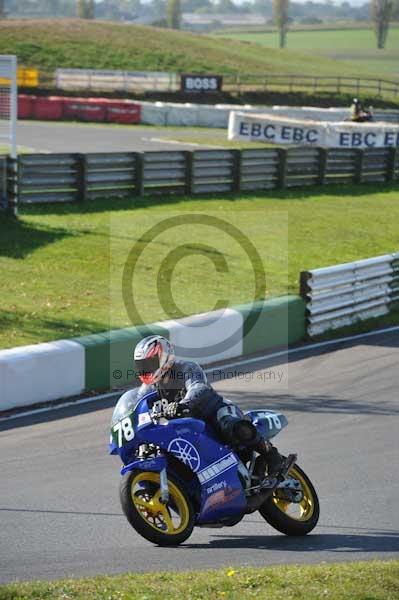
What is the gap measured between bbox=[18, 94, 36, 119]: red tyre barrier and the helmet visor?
4269cm

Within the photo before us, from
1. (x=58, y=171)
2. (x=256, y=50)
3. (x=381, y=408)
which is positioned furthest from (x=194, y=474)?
(x=256, y=50)

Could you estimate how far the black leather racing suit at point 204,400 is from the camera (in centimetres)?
773

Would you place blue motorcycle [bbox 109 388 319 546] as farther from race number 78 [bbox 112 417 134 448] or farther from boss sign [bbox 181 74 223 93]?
boss sign [bbox 181 74 223 93]

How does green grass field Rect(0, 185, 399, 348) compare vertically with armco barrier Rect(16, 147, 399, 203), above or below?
below

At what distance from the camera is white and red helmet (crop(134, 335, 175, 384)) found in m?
7.55

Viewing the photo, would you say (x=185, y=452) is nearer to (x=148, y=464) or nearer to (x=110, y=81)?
(x=148, y=464)

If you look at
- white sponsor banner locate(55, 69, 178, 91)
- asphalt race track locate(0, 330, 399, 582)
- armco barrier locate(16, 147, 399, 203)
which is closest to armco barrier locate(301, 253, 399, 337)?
asphalt race track locate(0, 330, 399, 582)

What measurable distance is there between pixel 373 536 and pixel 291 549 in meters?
0.76

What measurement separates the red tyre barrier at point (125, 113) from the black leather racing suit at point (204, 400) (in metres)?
41.2

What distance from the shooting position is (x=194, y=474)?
7730mm

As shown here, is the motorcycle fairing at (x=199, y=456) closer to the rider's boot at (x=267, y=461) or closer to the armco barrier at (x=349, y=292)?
the rider's boot at (x=267, y=461)

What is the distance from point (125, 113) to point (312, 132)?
43.7 feet

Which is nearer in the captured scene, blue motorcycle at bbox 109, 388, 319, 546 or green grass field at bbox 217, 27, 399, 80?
blue motorcycle at bbox 109, 388, 319, 546

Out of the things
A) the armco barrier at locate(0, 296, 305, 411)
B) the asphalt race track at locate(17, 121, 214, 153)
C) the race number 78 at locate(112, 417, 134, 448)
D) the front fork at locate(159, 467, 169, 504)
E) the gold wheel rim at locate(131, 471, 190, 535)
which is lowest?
the asphalt race track at locate(17, 121, 214, 153)
